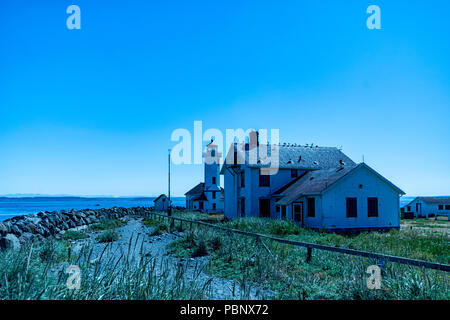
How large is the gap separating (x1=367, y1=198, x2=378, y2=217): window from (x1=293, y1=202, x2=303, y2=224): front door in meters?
4.63

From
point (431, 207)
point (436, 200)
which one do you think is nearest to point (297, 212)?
point (431, 207)

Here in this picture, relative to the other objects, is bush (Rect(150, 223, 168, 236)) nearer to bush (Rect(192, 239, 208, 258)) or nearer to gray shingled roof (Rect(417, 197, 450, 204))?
bush (Rect(192, 239, 208, 258))

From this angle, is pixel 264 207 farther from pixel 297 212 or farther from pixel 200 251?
pixel 200 251

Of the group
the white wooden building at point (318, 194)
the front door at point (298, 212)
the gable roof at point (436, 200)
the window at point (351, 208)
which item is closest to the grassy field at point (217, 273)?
the white wooden building at point (318, 194)

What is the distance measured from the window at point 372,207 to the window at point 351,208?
115 cm

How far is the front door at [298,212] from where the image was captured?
84.2 ft

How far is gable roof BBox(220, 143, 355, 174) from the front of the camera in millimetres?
31094

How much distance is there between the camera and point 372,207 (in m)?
24.9
